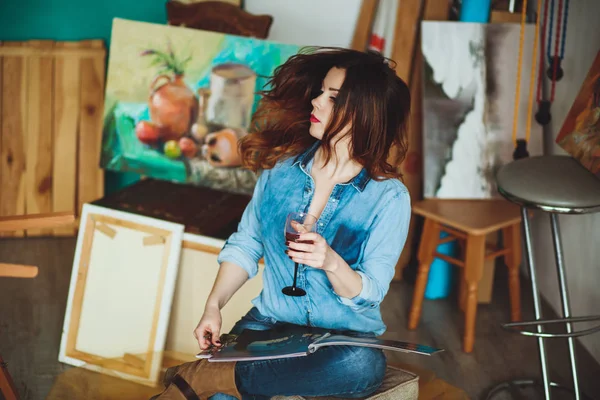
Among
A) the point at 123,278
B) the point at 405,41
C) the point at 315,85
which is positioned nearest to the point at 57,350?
the point at 123,278

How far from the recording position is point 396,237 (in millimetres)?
1838

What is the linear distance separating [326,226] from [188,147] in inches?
55.7

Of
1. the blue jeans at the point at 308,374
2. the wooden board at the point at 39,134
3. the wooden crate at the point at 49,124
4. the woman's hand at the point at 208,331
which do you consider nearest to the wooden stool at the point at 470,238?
the blue jeans at the point at 308,374

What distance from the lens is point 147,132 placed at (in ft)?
10.4

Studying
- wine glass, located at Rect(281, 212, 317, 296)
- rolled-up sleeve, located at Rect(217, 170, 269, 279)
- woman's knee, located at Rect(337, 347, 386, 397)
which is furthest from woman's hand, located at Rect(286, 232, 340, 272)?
rolled-up sleeve, located at Rect(217, 170, 269, 279)

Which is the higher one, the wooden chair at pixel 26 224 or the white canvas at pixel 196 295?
the wooden chair at pixel 26 224

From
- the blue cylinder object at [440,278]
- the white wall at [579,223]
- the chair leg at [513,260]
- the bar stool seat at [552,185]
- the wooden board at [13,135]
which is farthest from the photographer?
the wooden board at [13,135]

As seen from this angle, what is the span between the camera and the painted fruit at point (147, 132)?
316 centimetres

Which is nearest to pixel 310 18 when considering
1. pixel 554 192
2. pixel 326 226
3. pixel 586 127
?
pixel 586 127

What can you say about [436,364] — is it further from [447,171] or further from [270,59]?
[270,59]

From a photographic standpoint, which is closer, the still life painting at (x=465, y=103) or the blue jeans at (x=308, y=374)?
the blue jeans at (x=308, y=374)

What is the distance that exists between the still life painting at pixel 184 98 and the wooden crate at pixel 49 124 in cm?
90

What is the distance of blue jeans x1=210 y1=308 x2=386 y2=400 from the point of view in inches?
69.9

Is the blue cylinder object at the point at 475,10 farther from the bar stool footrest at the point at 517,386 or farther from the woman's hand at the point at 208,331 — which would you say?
the woman's hand at the point at 208,331
